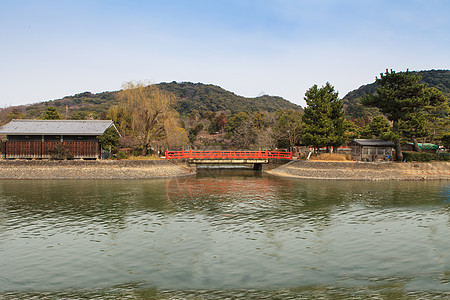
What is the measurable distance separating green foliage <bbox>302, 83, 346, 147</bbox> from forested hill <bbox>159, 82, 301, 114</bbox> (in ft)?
275

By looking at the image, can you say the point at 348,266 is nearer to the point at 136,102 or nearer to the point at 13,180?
the point at 13,180

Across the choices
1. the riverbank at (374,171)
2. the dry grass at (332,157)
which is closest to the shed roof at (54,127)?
the riverbank at (374,171)

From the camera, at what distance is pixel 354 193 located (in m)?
28.7

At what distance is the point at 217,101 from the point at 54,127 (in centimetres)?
12048

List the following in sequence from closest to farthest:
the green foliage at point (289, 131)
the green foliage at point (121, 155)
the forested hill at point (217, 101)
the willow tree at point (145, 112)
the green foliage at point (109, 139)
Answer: the green foliage at point (109, 139) → the green foliage at point (121, 155) → the willow tree at point (145, 112) → the green foliage at point (289, 131) → the forested hill at point (217, 101)

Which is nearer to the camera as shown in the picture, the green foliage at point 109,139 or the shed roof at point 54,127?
the green foliage at point 109,139

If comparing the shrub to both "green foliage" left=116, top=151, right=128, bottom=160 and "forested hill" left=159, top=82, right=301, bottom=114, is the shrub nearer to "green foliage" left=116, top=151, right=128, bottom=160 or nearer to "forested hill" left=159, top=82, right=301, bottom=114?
"green foliage" left=116, top=151, right=128, bottom=160

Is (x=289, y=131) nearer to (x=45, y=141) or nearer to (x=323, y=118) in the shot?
(x=323, y=118)

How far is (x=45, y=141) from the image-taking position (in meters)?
41.2

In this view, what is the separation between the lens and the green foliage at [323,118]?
145ft

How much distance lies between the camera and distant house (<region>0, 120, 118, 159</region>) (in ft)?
133

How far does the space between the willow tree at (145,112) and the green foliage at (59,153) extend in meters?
9.92

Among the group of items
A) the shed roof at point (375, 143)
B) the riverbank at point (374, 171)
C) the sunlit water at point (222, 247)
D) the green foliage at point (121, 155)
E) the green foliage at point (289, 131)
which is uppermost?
the green foliage at point (289, 131)

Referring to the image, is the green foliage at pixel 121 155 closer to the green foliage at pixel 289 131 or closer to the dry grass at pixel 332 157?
the dry grass at pixel 332 157
